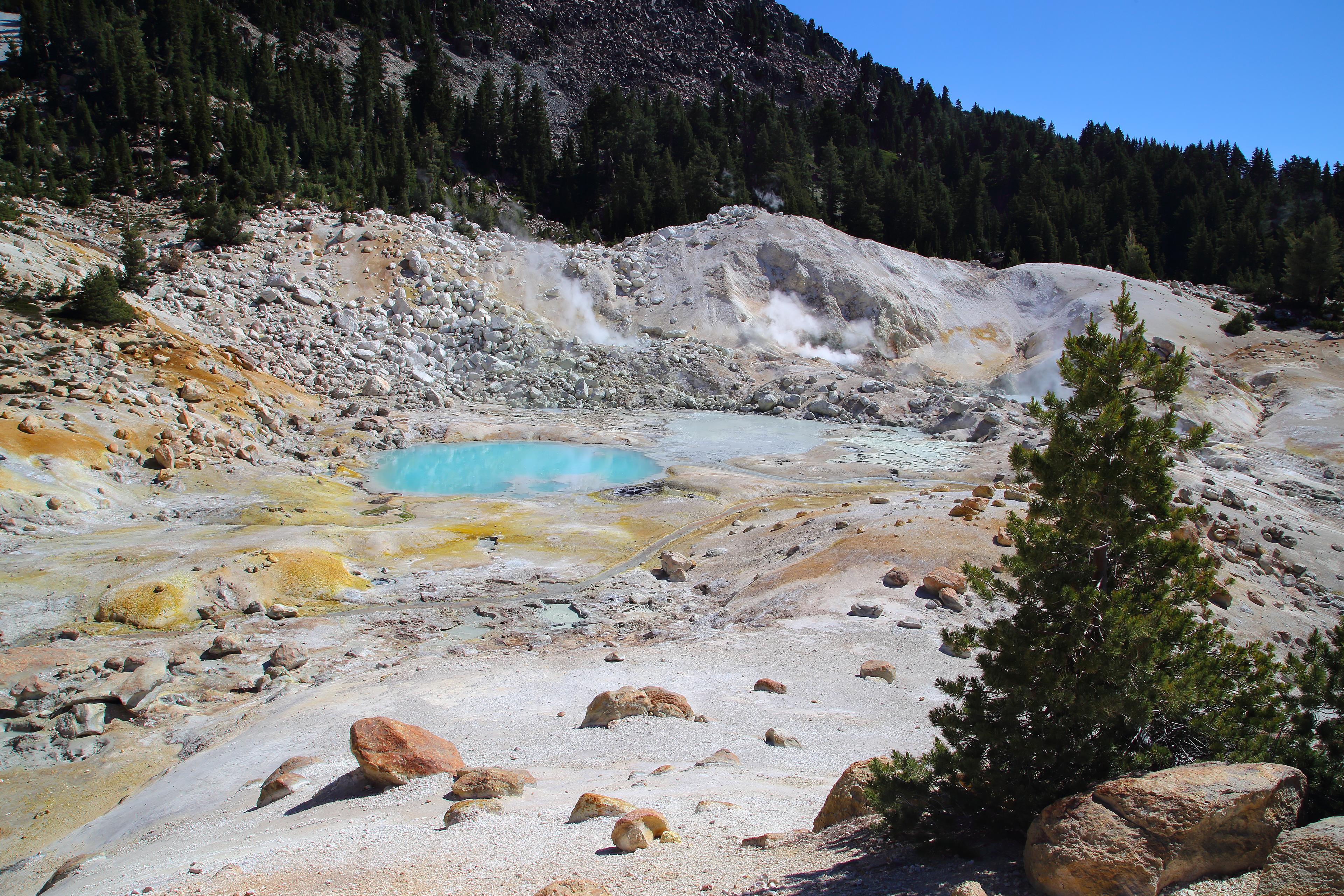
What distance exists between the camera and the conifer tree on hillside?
5691mm

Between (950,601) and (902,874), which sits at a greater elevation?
(902,874)

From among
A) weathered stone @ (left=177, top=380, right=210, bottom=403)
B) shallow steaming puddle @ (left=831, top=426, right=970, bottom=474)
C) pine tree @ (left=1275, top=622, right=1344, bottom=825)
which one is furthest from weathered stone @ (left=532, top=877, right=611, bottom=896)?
shallow steaming puddle @ (left=831, top=426, right=970, bottom=474)

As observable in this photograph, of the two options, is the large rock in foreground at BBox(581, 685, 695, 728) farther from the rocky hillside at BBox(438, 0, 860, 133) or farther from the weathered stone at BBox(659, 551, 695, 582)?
the rocky hillside at BBox(438, 0, 860, 133)

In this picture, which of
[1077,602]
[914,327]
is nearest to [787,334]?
[914,327]

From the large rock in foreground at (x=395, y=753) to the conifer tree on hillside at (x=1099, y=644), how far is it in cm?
522

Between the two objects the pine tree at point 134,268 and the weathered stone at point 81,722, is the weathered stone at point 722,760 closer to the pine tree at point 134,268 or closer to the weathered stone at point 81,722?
the weathered stone at point 81,722

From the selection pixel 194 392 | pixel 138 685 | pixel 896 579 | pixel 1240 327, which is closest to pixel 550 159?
pixel 194 392

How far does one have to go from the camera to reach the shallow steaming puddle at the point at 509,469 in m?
29.5

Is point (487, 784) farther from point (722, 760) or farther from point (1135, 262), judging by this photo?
point (1135, 262)

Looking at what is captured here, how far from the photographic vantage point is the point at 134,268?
119ft

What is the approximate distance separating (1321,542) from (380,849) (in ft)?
87.4

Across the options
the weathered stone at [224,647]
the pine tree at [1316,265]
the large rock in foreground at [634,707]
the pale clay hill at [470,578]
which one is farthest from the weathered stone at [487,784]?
the pine tree at [1316,265]

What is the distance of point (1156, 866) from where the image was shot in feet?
15.8

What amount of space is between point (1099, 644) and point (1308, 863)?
176 centimetres
